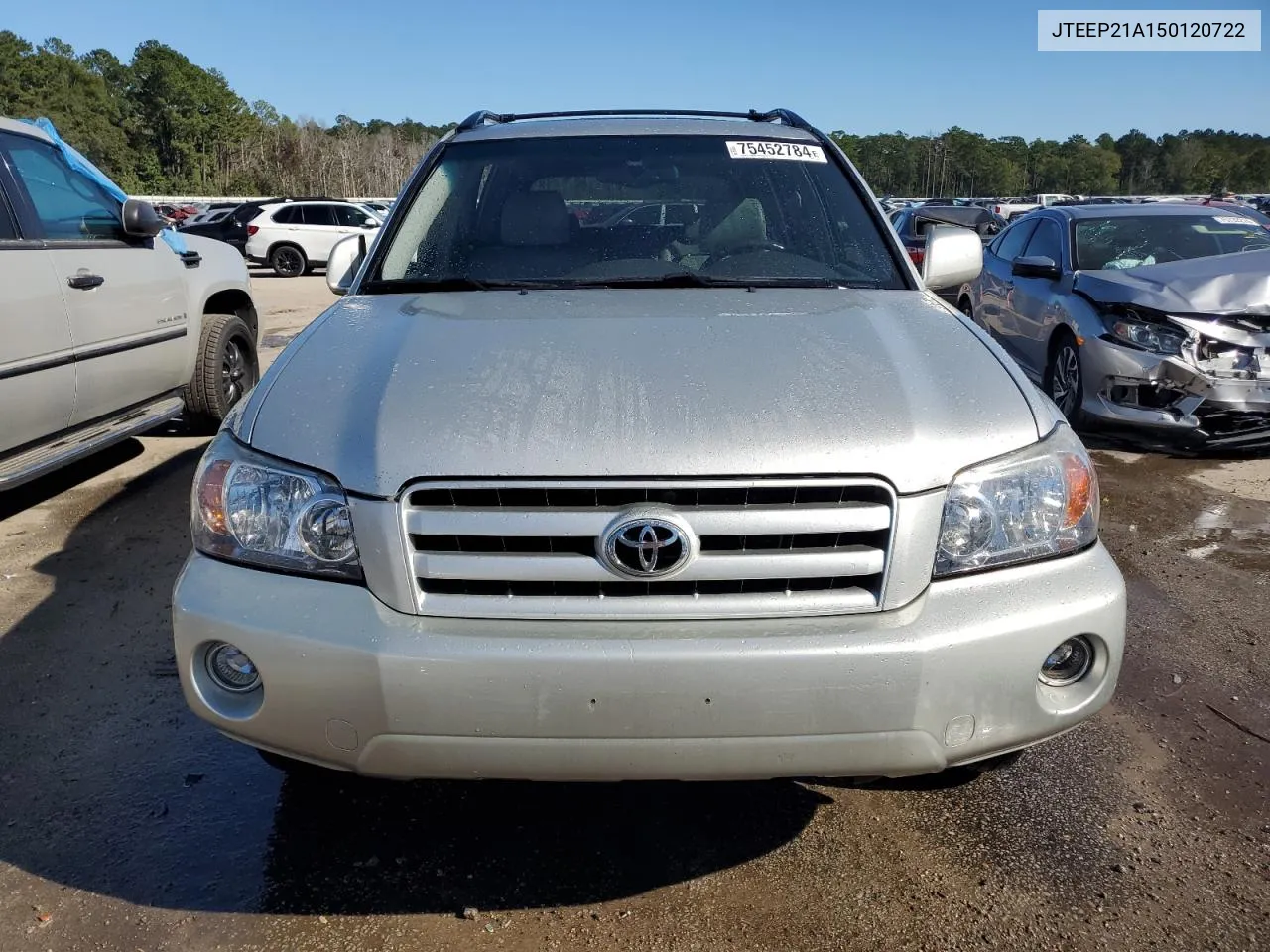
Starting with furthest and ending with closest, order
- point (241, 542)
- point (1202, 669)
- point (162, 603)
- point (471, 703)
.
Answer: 1. point (162, 603)
2. point (1202, 669)
3. point (241, 542)
4. point (471, 703)

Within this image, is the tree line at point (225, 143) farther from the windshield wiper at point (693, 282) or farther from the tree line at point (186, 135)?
the windshield wiper at point (693, 282)

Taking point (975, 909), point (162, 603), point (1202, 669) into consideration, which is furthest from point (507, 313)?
point (1202, 669)

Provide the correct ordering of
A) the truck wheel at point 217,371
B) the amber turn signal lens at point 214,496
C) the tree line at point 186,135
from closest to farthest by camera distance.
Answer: the amber turn signal lens at point 214,496 → the truck wheel at point 217,371 → the tree line at point 186,135

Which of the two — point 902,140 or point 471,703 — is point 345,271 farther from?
point 902,140

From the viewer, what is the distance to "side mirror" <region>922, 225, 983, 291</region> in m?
3.47

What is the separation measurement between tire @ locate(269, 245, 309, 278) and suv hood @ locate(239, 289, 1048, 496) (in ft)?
69.2

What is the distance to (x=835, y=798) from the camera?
2.67m

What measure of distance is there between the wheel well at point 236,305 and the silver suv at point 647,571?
14.8 feet

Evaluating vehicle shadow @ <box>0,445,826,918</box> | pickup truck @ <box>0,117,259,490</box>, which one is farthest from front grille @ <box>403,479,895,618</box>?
pickup truck @ <box>0,117,259,490</box>

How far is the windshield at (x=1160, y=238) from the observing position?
709 cm

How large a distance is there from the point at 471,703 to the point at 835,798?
121 centimetres

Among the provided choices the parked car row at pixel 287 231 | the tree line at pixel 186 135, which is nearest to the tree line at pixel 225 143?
the tree line at pixel 186 135

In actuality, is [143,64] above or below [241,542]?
above

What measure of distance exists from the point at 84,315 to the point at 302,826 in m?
3.17
